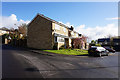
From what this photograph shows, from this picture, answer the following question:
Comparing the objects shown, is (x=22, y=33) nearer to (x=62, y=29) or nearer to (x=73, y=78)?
(x=62, y=29)

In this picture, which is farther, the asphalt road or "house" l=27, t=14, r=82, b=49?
"house" l=27, t=14, r=82, b=49

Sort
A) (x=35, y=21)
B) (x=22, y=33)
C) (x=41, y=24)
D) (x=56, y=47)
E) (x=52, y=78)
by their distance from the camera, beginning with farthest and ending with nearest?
(x=22, y=33)
(x=35, y=21)
(x=41, y=24)
(x=56, y=47)
(x=52, y=78)

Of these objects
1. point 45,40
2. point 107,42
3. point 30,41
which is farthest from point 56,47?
point 107,42

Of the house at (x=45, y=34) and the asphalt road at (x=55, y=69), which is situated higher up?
the house at (x=45, y=34)

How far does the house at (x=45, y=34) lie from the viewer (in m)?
18.2

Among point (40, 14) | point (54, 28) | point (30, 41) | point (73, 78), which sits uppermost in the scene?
point (40, 14)

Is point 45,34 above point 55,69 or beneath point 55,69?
above

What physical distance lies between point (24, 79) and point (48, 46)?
47.4 ft

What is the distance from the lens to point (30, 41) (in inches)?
890

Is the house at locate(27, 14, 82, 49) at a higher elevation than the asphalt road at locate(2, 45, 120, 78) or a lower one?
higher

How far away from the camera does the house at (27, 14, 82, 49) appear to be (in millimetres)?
18203

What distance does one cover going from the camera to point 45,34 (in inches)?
752

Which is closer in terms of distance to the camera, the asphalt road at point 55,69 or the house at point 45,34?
the asphalt road at point 55,69

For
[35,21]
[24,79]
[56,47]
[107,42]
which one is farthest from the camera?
[107,42]
